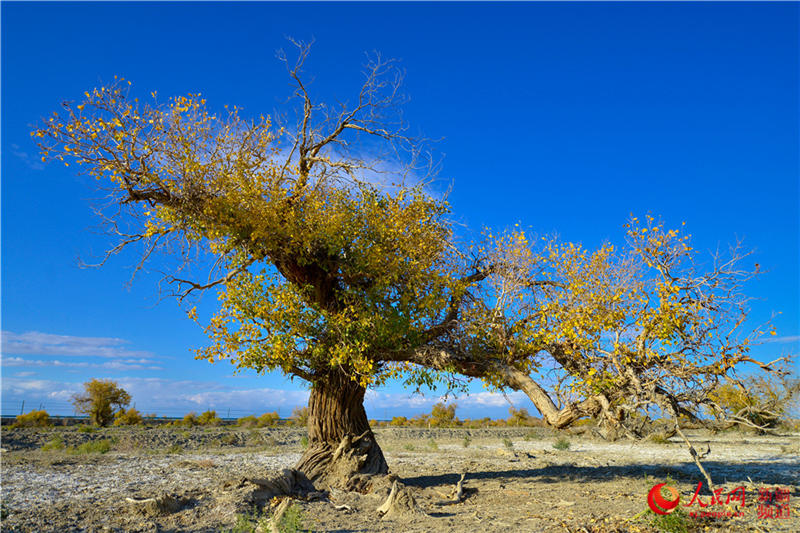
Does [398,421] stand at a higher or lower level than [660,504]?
higher

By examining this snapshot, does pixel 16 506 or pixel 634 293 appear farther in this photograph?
pixel 634 293

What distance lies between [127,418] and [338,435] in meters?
31.9

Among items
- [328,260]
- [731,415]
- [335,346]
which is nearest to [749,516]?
[731,415]

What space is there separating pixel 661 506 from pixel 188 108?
12.2 m

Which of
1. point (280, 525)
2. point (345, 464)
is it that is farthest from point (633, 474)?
point (280, 525)

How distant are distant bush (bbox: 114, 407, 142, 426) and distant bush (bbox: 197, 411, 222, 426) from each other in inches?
204

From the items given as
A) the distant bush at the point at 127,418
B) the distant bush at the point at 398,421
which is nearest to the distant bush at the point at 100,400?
the distant bush at the point at 127,418

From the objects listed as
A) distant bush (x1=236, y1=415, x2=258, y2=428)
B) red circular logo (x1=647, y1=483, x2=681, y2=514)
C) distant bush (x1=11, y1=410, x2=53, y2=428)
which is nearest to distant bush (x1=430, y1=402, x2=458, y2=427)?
distant bush (x1=236, y1=415, x2=258, y2=428)

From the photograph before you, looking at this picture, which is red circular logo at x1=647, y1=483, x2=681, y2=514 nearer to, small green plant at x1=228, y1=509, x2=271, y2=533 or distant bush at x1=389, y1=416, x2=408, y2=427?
small green plant at x1=228, y1=509, x2=271, y2=533

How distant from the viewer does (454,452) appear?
22344 mm

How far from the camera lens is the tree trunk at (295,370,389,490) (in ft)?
42.4

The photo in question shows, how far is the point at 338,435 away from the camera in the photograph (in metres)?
13.5

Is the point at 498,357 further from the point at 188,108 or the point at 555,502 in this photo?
the point at 188,108

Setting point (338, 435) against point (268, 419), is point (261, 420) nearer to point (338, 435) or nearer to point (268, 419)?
point (268, 419)
